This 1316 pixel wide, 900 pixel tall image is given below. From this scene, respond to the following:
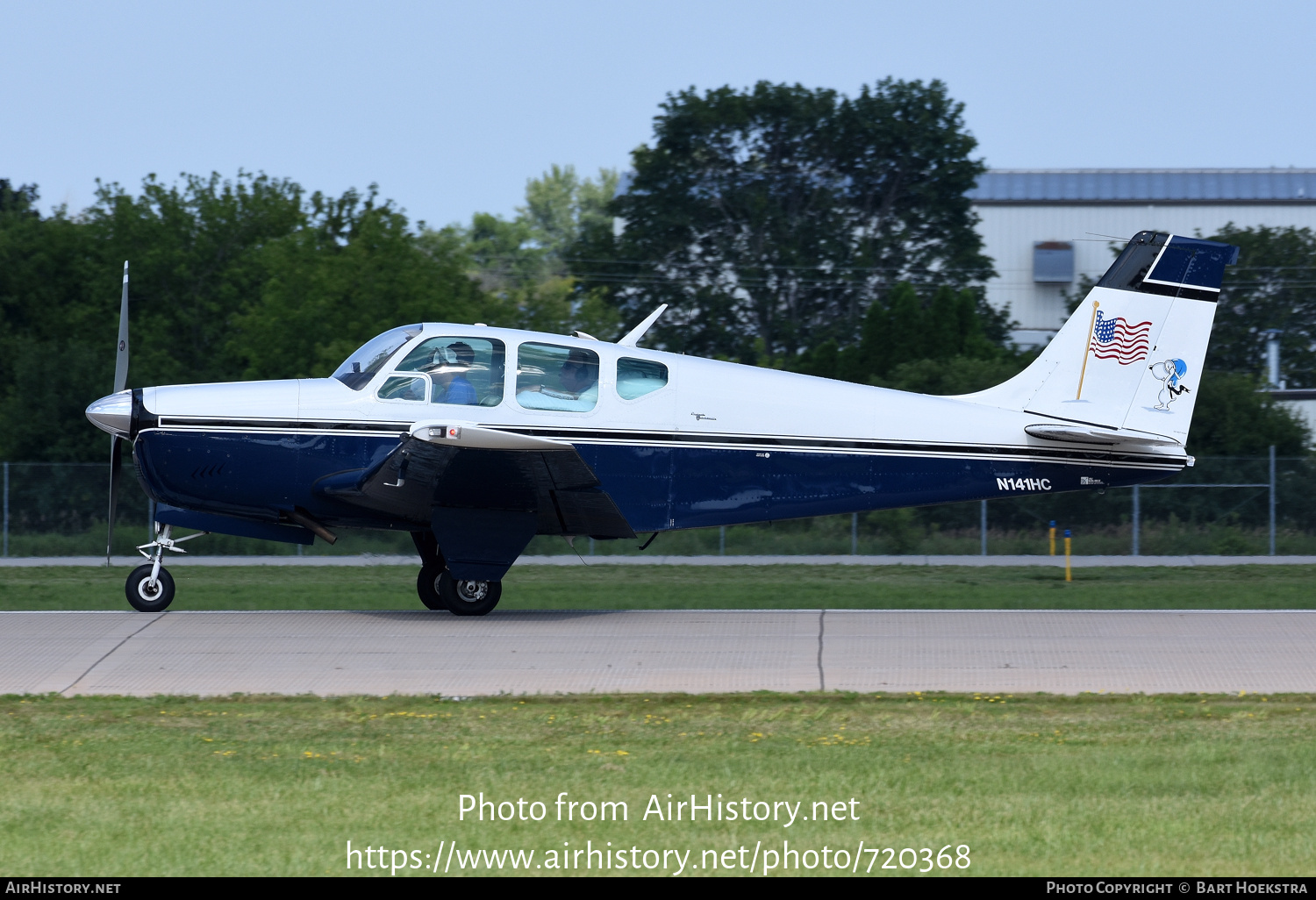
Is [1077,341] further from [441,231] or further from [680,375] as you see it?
[441,231]

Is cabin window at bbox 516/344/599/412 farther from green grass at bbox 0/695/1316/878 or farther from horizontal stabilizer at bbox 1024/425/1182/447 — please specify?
horizontal stabilizer at bbox 1024/425/1182/447

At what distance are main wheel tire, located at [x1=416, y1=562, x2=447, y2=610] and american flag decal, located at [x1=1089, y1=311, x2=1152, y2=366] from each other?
6.37 m

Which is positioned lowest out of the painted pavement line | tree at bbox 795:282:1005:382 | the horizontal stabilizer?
the painted pavement line

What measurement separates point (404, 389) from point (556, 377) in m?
1.30

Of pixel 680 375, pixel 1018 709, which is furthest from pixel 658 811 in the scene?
pixel 680 375

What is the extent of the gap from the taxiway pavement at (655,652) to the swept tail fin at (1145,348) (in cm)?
193

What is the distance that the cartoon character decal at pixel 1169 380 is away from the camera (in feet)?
41.5

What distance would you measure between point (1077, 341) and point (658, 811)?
27.7 ft

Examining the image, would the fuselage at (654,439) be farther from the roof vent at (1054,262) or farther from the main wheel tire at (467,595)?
the roof vent at (1054,262)

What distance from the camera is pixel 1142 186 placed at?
5522 cm

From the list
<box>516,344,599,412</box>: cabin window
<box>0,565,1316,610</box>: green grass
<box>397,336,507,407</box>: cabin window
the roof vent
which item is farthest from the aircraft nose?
the roof vent

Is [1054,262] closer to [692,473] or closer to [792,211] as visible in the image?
[792,211]

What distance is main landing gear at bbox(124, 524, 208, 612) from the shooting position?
12047 mm

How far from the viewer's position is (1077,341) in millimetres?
12914
